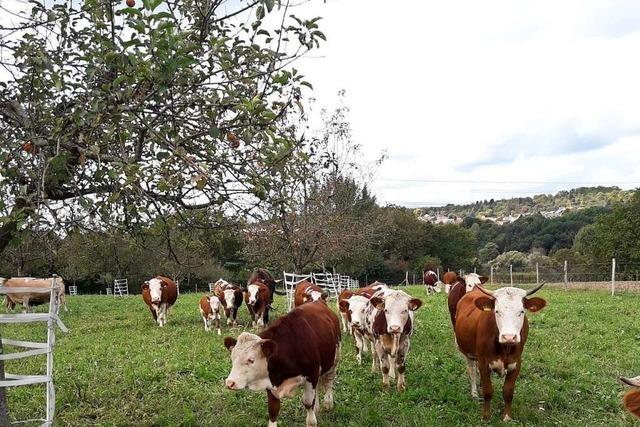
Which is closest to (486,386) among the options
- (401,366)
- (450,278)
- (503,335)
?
(503,335)

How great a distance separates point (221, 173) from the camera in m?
5.41

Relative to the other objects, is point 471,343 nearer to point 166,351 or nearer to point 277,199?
point 277,199

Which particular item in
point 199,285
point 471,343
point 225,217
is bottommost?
point 199,285

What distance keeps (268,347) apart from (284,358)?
12.4 inches

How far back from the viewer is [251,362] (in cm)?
612

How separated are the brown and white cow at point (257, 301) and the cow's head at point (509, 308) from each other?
9225 mm

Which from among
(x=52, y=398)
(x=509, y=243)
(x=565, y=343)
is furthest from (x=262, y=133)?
(x=509, y=243)

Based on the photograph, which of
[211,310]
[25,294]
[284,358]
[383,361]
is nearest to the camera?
[284,358]

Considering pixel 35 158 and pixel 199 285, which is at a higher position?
pixel 35 158

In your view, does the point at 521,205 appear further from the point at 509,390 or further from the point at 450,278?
the point at 509,390

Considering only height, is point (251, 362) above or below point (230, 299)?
above

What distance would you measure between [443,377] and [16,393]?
679 centimetres

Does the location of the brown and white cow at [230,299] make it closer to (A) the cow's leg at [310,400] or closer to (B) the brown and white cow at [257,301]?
(B) the brown and white cow at [257,301]

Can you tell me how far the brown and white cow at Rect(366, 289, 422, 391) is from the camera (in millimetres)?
8711
